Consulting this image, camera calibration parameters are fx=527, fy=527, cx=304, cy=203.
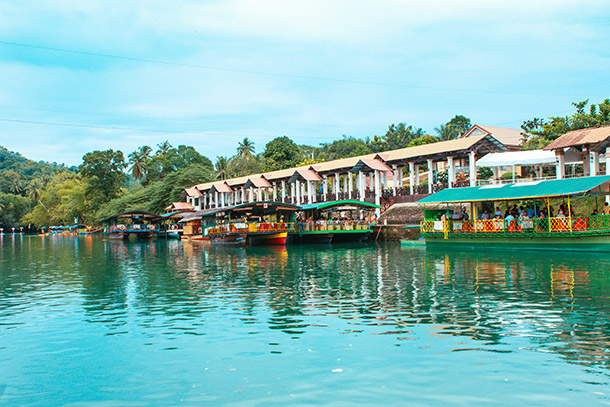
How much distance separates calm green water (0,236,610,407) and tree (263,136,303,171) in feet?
180

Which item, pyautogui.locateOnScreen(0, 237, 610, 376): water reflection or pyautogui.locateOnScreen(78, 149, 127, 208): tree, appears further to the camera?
pyautogui.locateOnScreen(78, 149, 127, 208): tree

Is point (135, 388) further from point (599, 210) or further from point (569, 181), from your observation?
point (599, 210)

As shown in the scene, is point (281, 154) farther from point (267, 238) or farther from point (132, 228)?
point (267, 238)

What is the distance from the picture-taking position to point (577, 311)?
10391 mm

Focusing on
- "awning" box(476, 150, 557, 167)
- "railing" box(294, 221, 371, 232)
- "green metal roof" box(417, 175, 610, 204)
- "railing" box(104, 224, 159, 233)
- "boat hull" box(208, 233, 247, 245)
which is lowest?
"boat hull" box(208, 233, 247, 245)

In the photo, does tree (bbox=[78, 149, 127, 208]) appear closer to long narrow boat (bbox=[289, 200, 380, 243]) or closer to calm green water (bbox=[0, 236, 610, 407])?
long narrow boat (bbox=[289, 200, 380, 243])

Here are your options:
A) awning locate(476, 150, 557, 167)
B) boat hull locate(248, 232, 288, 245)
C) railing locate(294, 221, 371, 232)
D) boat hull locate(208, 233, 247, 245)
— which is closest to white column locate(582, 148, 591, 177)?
awning locate(476, 150, 557, 167)

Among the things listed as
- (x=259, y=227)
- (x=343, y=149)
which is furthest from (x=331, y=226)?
(x=343, y=149)

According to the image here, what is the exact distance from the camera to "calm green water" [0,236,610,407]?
6.25 m

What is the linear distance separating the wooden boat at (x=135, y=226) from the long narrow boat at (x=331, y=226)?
25622 millimetres

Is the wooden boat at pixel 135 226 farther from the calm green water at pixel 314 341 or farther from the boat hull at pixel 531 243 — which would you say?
A: the calm green water at pixel 314 341

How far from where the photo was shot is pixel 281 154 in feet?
234

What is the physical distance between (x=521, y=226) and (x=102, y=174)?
232ft

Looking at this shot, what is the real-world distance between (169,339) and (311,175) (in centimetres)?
4051
